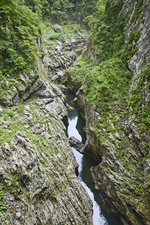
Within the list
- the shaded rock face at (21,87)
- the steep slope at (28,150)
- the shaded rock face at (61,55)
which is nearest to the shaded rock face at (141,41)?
the steep slope at (28,150)

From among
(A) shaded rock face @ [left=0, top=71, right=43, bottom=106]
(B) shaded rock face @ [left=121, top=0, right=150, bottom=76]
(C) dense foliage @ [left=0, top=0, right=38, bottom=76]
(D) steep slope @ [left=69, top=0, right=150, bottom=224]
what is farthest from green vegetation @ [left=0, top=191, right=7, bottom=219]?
(B) shaded rock face @ [left=121, top=0, right=150, bottom=76]

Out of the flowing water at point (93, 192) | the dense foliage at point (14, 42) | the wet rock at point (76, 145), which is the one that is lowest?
the flowing water at point (93, 192)

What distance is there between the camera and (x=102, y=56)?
20250 mm

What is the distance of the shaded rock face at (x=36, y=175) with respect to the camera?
18.7 feet

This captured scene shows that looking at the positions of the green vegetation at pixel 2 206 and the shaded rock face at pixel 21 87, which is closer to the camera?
the green vegetation at pixel 2 206

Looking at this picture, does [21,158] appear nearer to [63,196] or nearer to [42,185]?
[42,185]

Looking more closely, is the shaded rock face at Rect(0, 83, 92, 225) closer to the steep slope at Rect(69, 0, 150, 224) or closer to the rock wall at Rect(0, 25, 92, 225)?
the rock wall at Rect(0, 25, 92, 225)

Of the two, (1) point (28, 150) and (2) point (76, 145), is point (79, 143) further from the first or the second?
(1) point (28, 150)

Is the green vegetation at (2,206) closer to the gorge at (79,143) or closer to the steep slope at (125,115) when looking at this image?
the gorge at (79,143)

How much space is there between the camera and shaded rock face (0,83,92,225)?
5.71 m

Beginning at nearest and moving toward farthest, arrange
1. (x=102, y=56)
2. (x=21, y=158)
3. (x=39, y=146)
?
(x=21, y=158), (x=39, y=146), (x=102, y=56)

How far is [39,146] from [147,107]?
826 centimetres

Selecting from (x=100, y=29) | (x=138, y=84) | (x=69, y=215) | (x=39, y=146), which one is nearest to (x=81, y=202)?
(x=69, y=215)

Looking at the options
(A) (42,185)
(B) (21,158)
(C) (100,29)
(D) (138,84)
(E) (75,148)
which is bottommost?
(E) (75,148)
